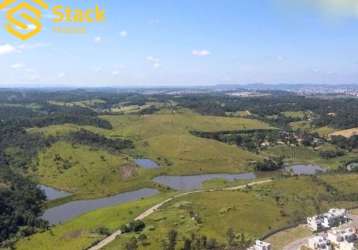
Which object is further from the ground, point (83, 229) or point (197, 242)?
point (197, 242)

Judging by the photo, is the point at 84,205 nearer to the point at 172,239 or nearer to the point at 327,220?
the point at 172,239

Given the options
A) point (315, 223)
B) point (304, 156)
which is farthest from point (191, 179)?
point (315, 223)

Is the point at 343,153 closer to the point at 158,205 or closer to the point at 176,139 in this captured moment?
the point at 176,139

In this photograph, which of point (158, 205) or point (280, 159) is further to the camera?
point (280, 159)

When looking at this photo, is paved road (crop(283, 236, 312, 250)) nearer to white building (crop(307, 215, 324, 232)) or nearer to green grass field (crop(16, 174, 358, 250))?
green grass field (crop(16, 174, 358, 250))

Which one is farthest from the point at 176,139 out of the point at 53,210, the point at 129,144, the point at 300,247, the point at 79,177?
the point at 300,247

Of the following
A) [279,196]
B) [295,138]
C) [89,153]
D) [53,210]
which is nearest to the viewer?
[279,196]

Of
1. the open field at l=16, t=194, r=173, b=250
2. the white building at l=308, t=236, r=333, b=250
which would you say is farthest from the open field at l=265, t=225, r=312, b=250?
the open field at l=16, t=194, r=173, b=250
